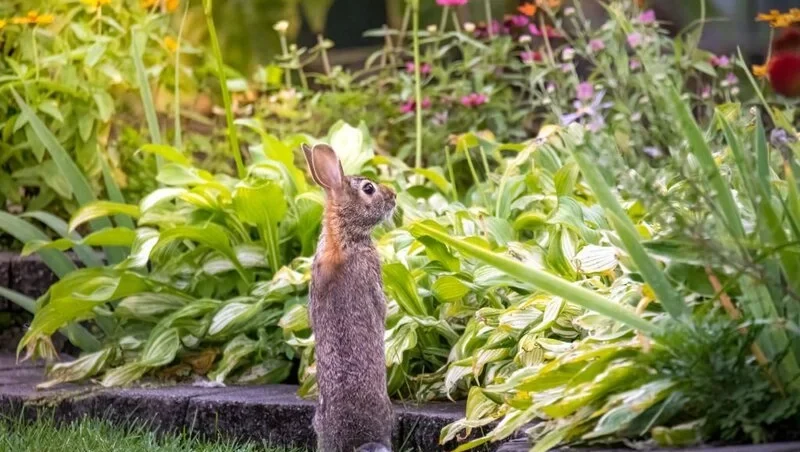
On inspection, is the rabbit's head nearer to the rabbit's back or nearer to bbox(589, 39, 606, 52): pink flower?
the rabbit's back

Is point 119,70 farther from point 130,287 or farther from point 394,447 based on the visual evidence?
point 394,447

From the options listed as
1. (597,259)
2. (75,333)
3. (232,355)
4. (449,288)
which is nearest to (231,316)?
(232,355)

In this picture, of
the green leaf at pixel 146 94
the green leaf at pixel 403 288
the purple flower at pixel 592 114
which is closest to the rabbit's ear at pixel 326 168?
the green leaf at pixel 403 288

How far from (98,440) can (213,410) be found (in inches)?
16.3

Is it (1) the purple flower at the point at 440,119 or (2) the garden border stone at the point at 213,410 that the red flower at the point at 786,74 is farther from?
(1) the purple flower at the point at 440,119

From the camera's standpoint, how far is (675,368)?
2.78 meters

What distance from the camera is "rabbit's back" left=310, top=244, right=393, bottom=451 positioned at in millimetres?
3658

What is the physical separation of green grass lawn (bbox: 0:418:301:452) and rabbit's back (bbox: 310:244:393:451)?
0.35 meters

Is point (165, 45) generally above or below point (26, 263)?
above

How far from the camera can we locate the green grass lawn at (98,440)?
153 inches

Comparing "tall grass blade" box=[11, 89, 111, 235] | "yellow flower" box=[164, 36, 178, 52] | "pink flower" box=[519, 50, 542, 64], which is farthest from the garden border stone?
"pink flower" box=[519, 50, 542, 64]

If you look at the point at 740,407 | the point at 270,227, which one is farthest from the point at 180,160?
the point at 740,407

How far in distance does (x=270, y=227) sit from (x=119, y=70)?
150 cm

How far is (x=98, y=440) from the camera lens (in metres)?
3.98
